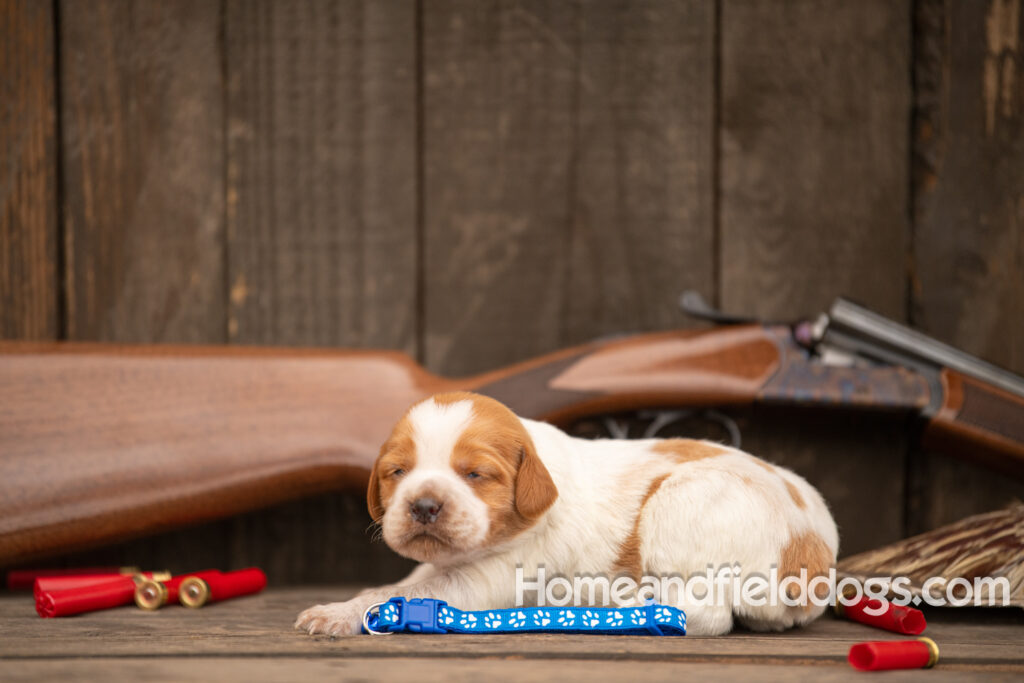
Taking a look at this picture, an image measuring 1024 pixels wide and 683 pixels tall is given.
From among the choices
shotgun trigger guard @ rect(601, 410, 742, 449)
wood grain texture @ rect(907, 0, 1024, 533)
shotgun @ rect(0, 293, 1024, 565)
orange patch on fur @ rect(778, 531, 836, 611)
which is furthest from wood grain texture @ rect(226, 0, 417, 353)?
wood grain texture @ rect(907, 0, 1024, 533)

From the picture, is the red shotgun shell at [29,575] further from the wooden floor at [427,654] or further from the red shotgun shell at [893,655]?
the red shotgun shell at [893,655]

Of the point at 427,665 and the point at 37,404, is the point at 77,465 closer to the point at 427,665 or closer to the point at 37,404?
the point at 37,404

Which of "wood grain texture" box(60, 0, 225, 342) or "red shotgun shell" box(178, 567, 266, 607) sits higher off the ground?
"wood grain texture" box(60, 0, 225, 342)

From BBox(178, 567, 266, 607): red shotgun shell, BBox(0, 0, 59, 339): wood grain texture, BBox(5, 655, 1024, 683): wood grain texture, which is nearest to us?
BBox(5, 655, 1024, 683): wood grain texture

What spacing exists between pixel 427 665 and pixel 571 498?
41cm

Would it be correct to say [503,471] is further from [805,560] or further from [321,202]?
[321,202]

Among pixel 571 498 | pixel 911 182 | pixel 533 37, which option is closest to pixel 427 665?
pixel 571 498

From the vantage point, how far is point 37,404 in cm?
168

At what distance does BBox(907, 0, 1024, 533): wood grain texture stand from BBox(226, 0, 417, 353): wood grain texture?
1.34 meters

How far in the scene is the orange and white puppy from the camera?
49.4 inches

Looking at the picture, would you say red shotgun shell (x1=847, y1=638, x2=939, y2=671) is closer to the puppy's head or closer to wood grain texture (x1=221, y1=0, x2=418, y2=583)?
the puppy's head

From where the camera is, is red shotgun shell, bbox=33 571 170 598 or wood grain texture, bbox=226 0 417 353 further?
wood grain texture, bbox=226 0 417 353

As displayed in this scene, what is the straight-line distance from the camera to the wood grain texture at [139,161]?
2.12 meters

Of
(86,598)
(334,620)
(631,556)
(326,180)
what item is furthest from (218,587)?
(326,180)
